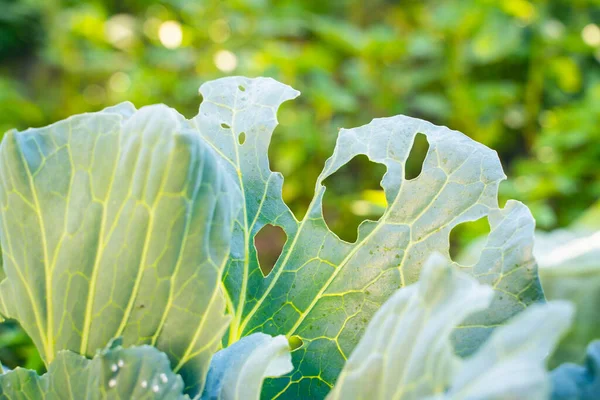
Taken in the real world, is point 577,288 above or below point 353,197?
above

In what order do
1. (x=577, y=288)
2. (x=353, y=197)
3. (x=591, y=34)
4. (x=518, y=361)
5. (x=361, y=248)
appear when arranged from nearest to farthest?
(x=518, y=361), (x=361, y=248), (x=577, y=288), (x=353, y=197), (x=591, y=34)

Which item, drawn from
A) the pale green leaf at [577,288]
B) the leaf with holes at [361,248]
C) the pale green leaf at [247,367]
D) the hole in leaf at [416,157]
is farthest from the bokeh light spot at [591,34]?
the pale green leaf at [247,367]

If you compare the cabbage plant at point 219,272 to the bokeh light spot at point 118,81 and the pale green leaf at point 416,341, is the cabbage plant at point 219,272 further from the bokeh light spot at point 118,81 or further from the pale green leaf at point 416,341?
the bokeh light spot at point 118,81

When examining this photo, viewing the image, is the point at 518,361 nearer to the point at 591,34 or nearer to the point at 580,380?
the point at 580,380

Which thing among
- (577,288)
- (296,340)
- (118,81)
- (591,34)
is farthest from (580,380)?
(118,81)

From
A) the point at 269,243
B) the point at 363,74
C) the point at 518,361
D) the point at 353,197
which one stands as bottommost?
the point at 269,243

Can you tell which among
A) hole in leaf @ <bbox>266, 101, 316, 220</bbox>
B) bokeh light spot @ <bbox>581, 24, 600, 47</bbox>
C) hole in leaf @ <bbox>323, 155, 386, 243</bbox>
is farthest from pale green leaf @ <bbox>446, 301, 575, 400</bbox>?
bokeh light spot @ <bbox>581, 24, 600, 47</bbox>

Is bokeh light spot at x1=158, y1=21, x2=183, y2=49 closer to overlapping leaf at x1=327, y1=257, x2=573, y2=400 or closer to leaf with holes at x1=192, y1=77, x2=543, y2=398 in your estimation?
leaf with holes at x1=192, y1=77, x2=543, y2=398
